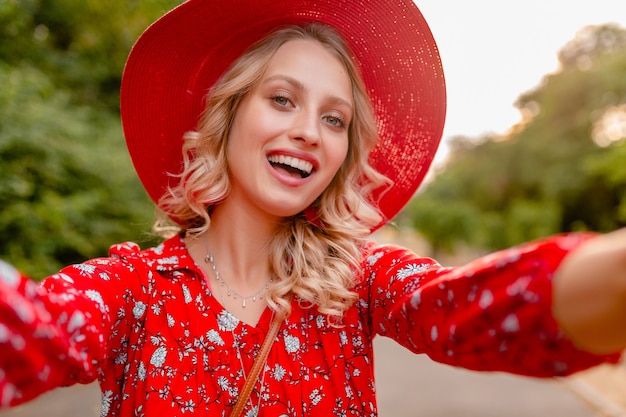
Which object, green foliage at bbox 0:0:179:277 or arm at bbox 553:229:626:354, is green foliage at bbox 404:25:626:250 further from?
arm at bbox 553:229:626:354

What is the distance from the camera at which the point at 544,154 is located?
25.3 meters

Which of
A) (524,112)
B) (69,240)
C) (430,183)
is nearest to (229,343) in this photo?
(69,240)

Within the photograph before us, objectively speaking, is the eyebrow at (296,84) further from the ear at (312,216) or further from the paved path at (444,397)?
the paved path at (444,397)

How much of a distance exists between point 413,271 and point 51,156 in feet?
18.7

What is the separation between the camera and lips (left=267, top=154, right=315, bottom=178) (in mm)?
1811

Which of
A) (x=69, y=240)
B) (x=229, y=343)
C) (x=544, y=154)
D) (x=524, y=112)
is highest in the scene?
(x=524, y=112)

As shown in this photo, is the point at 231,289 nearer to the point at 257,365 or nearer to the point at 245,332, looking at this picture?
the point at 245,332

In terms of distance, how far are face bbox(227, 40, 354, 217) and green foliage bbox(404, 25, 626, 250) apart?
20177 millimetres

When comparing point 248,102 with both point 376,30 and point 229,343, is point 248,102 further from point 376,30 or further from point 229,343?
point 229,343

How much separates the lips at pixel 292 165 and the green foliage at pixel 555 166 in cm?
2026

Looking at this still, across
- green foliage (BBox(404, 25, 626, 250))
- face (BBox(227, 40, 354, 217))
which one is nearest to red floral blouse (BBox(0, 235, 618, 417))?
face (BBox(227, 40, 354, 217))

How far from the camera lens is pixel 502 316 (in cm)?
106

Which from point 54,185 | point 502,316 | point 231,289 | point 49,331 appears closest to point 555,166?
point 54,185

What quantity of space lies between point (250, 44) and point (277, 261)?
836 mm
